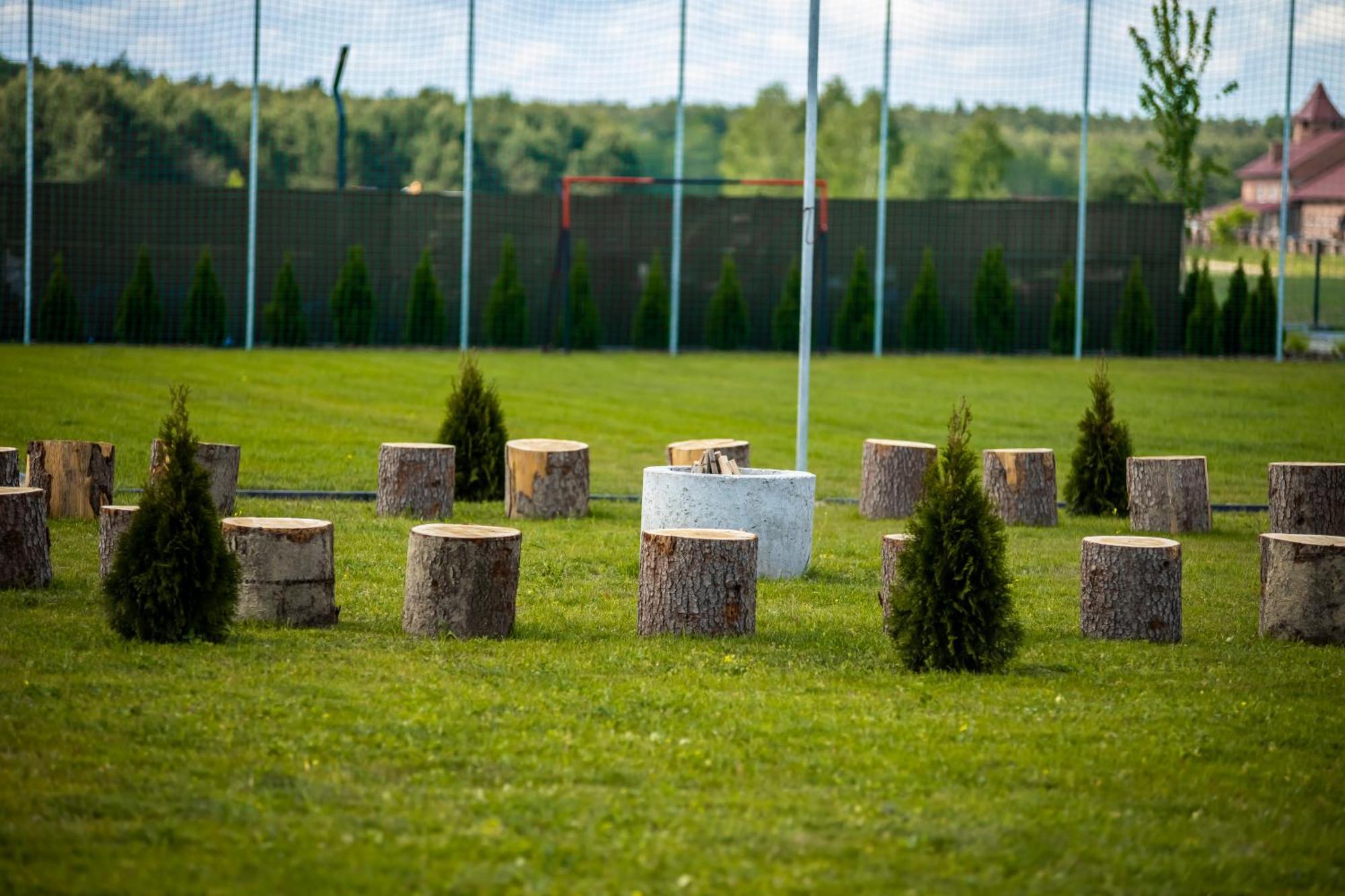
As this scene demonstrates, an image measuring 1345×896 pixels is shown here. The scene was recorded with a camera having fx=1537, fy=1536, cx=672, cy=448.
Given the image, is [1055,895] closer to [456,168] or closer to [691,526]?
Result: [691,526]

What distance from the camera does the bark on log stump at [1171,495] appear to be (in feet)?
35.4

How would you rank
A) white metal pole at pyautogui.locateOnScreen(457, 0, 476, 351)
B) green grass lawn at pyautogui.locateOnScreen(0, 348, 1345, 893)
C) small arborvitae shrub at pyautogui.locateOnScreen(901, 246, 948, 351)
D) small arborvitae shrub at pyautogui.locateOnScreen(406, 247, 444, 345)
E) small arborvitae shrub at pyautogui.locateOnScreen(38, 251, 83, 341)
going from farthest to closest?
small arborvitae shrub at pyautogui.locateOnScreen(901, 246, 948, 351) → small arborvitae shrub at pyautogui.locateOnScreen(406, 247, 444, 345) → white metal pole at pyautogui.locateOnScreen(457, 0, 476, 351) → small arborvitae shrub at pyautogui.locateOnScreen(38, 251, 83, 341) → green grass lawn at pyautogui.locateOnScreen(0, 348, 1345, 893)

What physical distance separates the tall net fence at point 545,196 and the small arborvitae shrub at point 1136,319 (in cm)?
7

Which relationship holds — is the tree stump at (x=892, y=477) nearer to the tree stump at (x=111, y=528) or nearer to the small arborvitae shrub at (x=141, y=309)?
the tree stump at (x=111, y=528)

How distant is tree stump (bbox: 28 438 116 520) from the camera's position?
9.98m

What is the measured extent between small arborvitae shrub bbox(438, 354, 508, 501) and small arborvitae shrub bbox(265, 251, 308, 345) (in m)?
12.9

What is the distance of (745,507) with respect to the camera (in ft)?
27.5

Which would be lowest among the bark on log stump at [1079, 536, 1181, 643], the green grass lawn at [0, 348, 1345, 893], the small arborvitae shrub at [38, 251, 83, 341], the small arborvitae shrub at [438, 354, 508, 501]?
the green grass lawn at [0, 348, 1345, 893]

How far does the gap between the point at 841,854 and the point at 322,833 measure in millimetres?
1399

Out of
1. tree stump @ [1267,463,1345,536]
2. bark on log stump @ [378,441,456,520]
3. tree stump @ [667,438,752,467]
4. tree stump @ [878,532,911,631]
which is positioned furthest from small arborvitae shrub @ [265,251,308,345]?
tree stump @ [878,532,911,631]

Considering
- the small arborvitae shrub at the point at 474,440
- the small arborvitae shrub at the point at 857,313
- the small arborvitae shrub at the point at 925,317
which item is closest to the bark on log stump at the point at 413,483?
the small arborvitae shrub at the point at 474,440

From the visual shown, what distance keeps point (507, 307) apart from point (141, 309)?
18.4 feet

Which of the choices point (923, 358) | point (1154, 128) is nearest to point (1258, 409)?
point (923, 358)

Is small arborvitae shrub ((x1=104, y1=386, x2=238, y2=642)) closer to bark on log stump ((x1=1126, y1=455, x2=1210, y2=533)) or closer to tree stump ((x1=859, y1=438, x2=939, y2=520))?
tree stump ((x1=859, y1=438, x2=939, y2=520))
